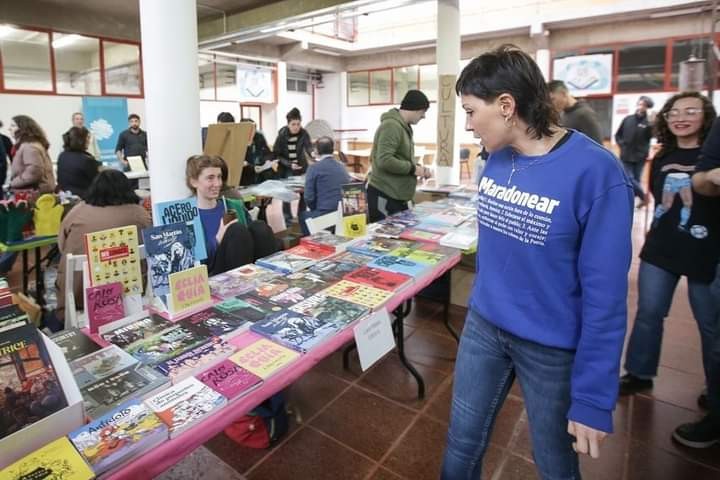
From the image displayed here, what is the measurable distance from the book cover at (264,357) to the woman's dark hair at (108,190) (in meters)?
1.39

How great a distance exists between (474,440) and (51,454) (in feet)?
2.95

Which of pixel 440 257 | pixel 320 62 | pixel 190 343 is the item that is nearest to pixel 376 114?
pixel 320 62

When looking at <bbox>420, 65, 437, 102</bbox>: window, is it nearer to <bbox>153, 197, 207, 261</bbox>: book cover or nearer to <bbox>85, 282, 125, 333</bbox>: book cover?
<bbox>153, 197, 207, 261</bbox>: book cover

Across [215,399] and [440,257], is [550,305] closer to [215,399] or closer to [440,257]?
[215,399]

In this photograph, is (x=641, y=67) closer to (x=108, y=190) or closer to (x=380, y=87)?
(x=380, y=87)

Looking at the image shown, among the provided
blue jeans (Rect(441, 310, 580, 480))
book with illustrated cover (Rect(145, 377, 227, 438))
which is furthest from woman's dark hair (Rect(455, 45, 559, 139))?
book with illustrated cover (Rect(145, 377, 227, 438))

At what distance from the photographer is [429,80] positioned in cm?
1152

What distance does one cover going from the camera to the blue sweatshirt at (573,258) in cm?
90

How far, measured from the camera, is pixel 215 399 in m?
1.08

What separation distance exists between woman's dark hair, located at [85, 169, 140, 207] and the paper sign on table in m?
A: 1.51

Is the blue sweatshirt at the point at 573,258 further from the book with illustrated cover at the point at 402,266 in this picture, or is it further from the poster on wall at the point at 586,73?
the poster on wall at the point at 586,73

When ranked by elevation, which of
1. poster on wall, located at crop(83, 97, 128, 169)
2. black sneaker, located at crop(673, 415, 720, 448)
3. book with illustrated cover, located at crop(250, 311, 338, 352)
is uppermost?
poster on wall, located at crop(83, 97, 128, 169)

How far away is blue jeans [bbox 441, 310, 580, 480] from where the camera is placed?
3.35 ft

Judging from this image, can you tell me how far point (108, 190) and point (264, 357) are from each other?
148cm
